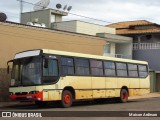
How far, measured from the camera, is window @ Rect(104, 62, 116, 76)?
1021 inches

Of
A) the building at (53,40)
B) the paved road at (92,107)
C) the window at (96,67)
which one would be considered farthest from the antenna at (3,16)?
the window at (96,67)

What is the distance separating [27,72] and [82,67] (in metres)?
3.59

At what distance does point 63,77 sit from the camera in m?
21.9

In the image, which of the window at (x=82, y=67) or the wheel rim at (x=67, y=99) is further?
→ the window at (x=82, y=67)

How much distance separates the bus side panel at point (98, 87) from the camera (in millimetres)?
24595

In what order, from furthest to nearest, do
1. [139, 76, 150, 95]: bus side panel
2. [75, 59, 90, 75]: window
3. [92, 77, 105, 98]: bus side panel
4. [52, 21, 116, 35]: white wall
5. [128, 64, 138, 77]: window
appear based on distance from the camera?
[52, 21, 116, 35]: white wall, [139, 76, 150, 95]: bus side panel, [128, 64, 138, 77]: window, [92, 77, 105, 98]: bus side panel, [75, 59, 90, 75]: window

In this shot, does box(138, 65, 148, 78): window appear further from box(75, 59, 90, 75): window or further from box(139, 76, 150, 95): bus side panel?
box(75, 59, 90, 75): window

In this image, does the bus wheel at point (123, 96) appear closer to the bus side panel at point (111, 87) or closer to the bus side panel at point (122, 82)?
the bus side panel at point (122, 82)

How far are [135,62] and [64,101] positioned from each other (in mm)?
8794

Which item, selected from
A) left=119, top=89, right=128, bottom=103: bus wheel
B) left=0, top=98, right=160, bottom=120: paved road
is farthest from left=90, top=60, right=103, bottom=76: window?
left=119, top=89, right=128, bottom=103: bus wheel

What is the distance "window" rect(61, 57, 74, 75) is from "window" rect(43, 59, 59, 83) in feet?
1.96

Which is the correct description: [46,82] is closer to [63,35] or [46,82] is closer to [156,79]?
[63,35]

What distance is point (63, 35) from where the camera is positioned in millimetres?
31453

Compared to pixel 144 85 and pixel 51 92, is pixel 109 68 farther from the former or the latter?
pixel 51 92
